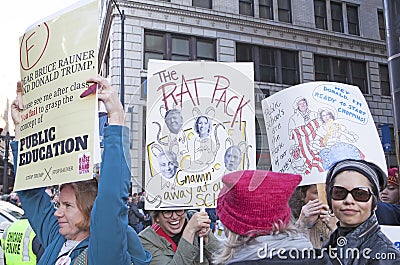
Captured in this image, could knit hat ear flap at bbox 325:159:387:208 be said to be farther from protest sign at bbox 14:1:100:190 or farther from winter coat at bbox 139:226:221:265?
protest sign at bbox 14:1:100:190

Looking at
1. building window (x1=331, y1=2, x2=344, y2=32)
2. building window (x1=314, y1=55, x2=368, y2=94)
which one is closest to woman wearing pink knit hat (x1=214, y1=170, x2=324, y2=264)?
building window (x1=314, y1=55, x2=368, y2=94)

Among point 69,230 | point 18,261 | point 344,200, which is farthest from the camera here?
point 18,261

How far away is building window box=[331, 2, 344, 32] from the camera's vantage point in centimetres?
255

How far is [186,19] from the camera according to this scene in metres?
2.43

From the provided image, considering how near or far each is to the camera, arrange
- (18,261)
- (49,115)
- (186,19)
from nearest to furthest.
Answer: (49,115) < (186,19) < (18,261)

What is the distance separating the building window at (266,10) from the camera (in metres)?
2.52

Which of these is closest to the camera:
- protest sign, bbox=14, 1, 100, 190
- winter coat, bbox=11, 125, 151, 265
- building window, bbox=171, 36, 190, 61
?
winter coat, bbox=11, 125, 151, 265

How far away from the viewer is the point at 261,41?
95.3 inches

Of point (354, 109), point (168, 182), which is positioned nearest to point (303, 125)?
point (354, 109)

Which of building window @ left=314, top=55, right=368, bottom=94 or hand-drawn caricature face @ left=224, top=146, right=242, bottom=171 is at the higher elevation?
building window @ left=314, top=55, right=368, bottom=94

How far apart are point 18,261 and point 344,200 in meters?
2.82

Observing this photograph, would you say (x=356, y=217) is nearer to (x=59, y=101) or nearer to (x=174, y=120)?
(x=174, y=120)

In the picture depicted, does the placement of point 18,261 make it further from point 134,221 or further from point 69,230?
point 69,230

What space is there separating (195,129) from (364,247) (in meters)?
0.82
